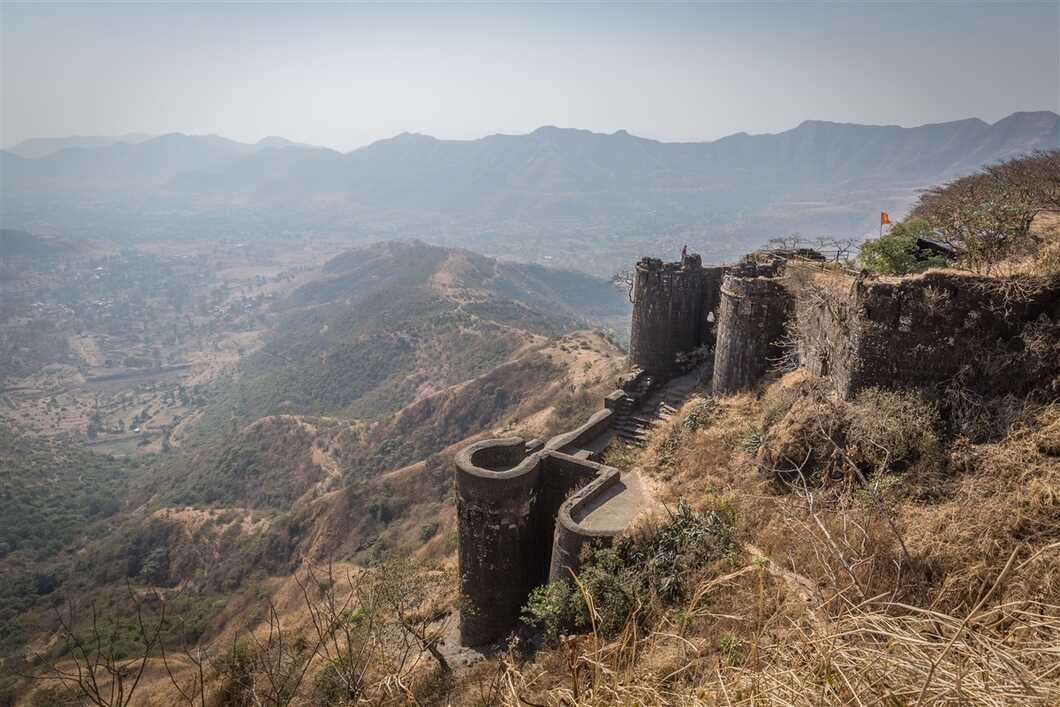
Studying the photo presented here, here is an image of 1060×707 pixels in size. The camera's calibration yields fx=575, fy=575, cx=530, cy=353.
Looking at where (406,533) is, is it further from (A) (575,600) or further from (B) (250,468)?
(B) (250,468)

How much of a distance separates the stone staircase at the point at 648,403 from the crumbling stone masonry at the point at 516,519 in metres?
2.91

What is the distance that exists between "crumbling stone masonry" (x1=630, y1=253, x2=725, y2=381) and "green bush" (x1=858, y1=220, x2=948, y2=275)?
539 cm

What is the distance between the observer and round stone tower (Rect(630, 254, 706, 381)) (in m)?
17.2

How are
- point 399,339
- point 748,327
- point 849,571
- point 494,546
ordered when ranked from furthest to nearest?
1. point 399,339
2. point 748,327
3. point 494,546
4. point 849,571

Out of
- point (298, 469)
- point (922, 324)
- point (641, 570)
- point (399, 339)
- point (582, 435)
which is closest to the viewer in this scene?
point (922, 324)

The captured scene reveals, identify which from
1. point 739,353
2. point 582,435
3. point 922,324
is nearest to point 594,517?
point 582,435

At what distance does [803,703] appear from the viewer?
7.72 feet

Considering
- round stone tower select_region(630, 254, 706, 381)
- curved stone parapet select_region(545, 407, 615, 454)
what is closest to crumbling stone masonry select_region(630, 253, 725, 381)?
round stone tower select_region(630, 254, 706, 381)

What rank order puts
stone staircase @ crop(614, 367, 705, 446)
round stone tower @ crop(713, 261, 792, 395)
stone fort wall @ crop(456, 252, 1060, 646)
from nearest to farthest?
stone fort wall @ crop(456, 252, 1060, 646) < round stone tower @ crop(713, 261, 792, 395) < stone staircase @ crop(614, 367, 705, 446)

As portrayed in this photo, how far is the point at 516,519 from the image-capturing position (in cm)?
1184

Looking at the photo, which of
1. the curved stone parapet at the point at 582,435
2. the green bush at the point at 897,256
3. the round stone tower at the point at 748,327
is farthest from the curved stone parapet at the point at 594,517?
the green bush at the point at 897,256

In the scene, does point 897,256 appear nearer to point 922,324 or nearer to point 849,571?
point 922,324

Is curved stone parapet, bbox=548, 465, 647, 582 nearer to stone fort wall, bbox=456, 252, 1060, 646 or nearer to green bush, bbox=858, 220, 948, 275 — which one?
stone fort wall, bbox=456, 252, 1060, 646

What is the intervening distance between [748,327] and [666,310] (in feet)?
12.9
